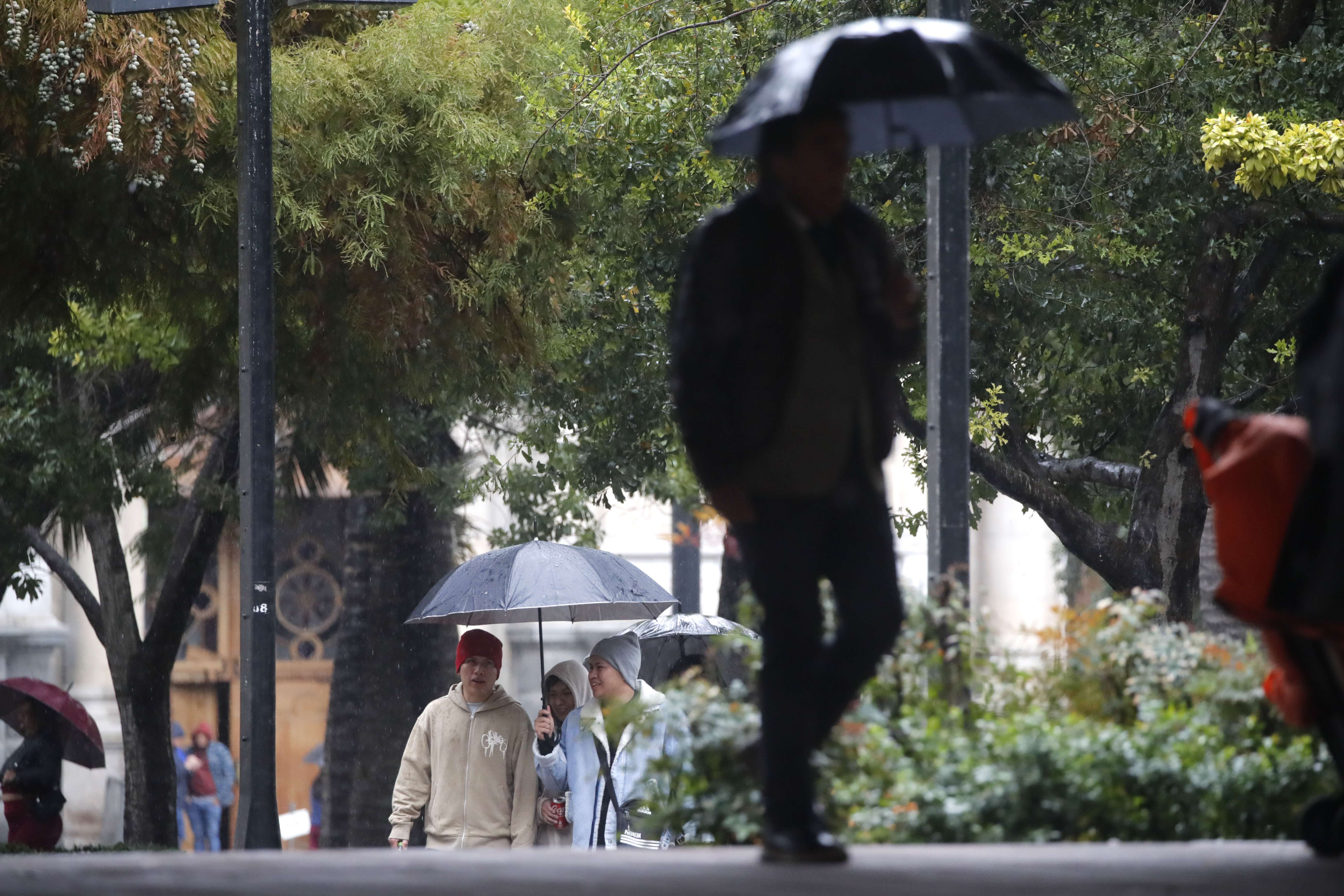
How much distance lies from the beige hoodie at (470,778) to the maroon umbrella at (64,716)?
6.42 m

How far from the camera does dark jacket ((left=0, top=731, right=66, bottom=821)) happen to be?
43.2 ft

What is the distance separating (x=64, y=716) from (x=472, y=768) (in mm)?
6992

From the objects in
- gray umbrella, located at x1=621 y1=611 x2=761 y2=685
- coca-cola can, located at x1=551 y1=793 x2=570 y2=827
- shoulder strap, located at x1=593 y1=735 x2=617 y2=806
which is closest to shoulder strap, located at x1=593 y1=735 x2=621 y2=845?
shoulder strap, located at x1=593 y1=735 x2=617 y2=806

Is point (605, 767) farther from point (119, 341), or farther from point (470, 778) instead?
point (119, 341)

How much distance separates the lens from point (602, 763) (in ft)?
25.9

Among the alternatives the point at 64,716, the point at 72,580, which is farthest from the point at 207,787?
the point at 64,716

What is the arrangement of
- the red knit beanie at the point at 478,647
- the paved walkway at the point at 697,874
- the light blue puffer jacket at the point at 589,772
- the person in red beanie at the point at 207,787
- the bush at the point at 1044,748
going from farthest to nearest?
1. the person in red beanie at the point at 207,787
2. the red knit beanie at the point at 478,647
3. the light blue puffer jacket at the point at 589,772
4. the bush at the point at 1044,748
5. the paved walkway at the point at 697,874

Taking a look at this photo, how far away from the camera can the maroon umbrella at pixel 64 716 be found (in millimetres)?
14570

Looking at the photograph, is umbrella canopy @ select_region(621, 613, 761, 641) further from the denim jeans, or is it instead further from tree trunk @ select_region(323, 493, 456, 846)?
the denim jeans

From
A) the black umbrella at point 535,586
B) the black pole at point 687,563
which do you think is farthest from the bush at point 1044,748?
the black pole at point 687,563

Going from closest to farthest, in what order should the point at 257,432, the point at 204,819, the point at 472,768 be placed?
the point at 257,432, the point at 472,768, the point at 204,819

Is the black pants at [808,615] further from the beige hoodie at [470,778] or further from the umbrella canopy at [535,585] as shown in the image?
the umbrella canopy at [535,585]

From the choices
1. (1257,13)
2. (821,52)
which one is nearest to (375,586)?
(1257,13)

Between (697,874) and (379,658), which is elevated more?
(697,874)
